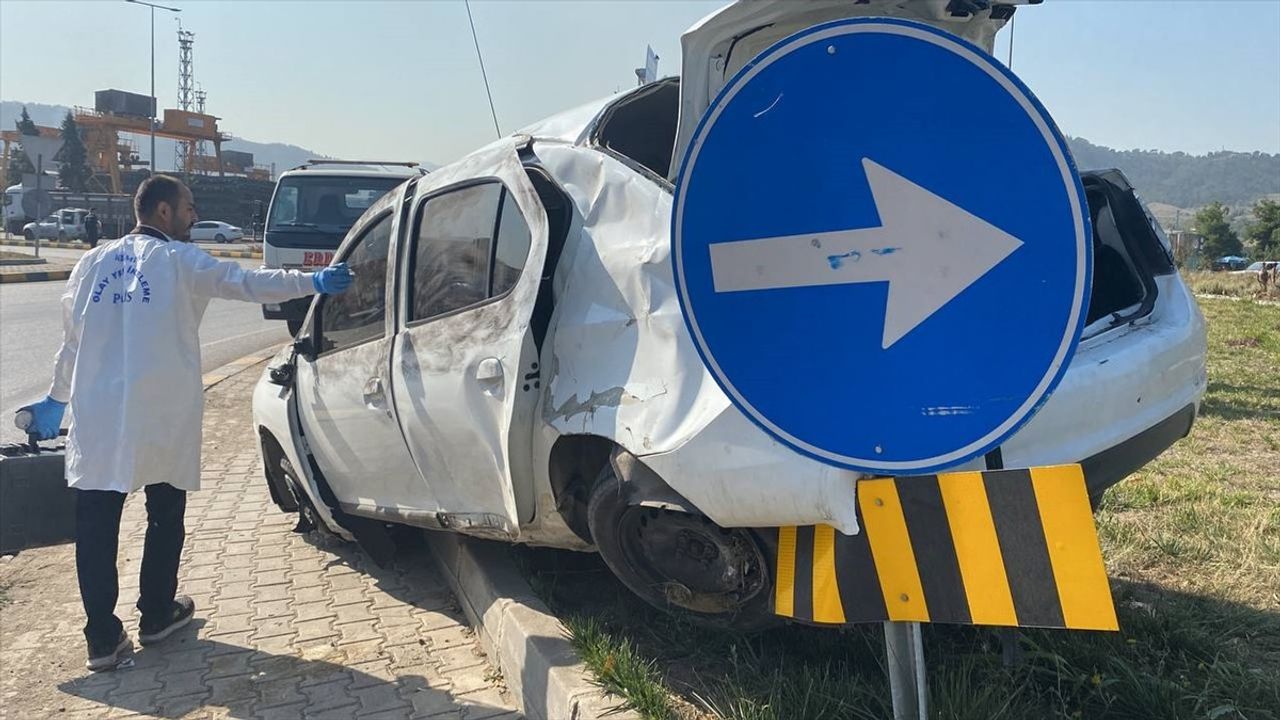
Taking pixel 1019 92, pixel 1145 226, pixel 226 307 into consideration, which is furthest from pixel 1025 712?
pixel 226 307

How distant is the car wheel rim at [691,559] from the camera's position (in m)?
2.57

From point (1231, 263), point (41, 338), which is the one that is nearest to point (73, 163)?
point (41, 338)

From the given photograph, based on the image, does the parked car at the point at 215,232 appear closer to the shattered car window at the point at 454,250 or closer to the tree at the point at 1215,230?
the tree at the point at 1215,230

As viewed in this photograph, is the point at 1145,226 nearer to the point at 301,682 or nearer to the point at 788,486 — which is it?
the point at 788,486

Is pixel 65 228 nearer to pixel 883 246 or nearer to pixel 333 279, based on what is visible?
pixel 333 279

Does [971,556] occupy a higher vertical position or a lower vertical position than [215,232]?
lower

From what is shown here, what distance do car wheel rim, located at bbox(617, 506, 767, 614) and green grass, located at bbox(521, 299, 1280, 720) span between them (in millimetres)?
270

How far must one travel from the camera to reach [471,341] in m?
3.25

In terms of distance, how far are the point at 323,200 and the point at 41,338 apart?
4910mm

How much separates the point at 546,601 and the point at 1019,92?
2.66 m

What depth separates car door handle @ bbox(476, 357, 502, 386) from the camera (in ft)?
10.1

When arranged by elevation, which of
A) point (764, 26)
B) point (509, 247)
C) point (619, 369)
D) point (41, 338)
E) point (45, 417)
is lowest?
point (619, 369)

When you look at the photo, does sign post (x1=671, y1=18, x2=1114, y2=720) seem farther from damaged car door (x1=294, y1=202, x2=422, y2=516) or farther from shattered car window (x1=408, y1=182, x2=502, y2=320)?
damaged car door (x1=294, y1=202, x2=422, y2=516)

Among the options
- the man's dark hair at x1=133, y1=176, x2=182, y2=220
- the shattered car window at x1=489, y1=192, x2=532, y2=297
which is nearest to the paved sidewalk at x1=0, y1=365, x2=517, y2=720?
the shattered car window at x1=489, y1=192, x2=532, y2=297
